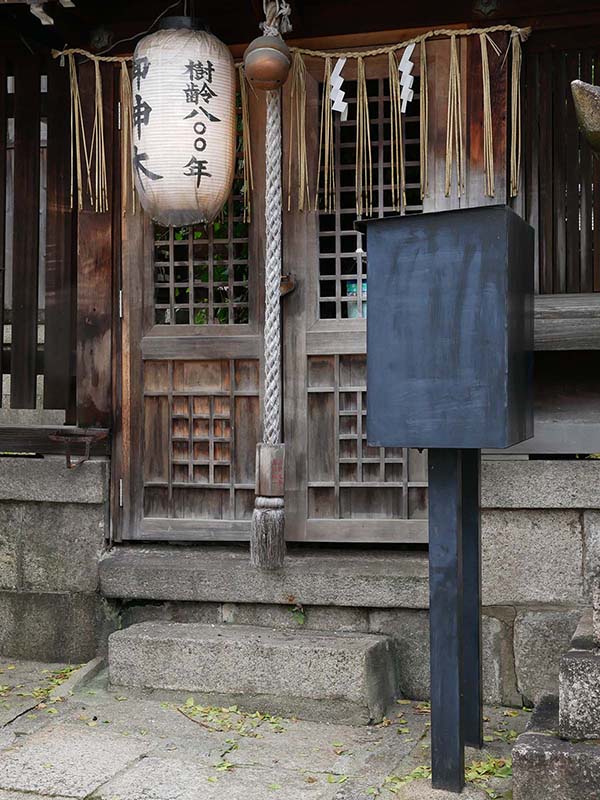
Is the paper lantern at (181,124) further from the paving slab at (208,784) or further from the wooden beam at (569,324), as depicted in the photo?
the paving slab at (208,784)

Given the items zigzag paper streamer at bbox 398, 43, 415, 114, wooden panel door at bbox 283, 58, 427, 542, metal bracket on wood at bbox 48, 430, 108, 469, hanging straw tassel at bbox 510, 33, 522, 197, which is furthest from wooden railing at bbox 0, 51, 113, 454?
hanging straw tassel at bbox 510, 33, 522, 197

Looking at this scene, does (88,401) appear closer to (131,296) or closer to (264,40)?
(131,296)

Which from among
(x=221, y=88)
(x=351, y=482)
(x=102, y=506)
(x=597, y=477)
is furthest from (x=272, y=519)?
A: (x=221, y=88)

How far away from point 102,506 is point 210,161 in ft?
8.03

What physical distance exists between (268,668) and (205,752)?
2.49ft

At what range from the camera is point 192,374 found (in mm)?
6504

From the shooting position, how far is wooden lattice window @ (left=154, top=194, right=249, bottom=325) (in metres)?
6.48

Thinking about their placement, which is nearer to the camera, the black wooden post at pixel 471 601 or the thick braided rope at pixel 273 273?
the black wooden post at pixel 471 601

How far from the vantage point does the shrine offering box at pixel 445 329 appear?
416 centimetres

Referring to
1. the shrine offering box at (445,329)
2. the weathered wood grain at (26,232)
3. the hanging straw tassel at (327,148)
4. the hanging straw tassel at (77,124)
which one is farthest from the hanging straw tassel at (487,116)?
the weathered wood grain at (26,232)

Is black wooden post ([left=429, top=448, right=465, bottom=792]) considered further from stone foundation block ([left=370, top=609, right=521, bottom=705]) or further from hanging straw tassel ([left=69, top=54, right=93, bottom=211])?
hanging straw tassel ([left=69, top=54, right=93, bottom=211])

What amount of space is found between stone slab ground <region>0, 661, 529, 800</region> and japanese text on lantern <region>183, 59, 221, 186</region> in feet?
10.1

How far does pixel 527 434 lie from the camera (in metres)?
4.74

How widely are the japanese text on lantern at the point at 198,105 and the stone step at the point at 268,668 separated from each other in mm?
2722
